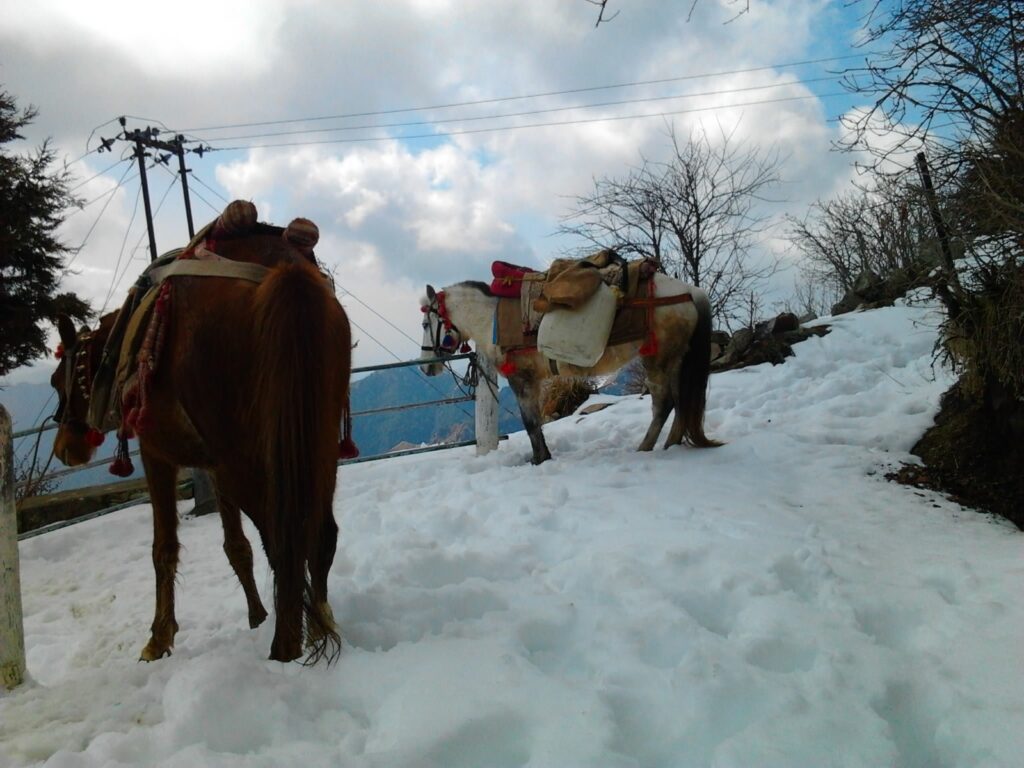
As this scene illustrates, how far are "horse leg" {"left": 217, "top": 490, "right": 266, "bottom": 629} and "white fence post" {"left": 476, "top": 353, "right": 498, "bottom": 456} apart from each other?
3.76 metres

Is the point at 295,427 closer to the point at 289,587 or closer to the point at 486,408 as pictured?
the point at 289,587

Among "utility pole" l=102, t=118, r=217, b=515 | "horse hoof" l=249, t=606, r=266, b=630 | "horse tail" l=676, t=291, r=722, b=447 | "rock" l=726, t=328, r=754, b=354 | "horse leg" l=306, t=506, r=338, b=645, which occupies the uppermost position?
"utility pole" l=102, t=118, r=217, b=515

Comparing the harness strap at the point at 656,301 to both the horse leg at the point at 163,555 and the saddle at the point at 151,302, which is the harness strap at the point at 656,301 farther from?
the horse leg at the point at 163,555

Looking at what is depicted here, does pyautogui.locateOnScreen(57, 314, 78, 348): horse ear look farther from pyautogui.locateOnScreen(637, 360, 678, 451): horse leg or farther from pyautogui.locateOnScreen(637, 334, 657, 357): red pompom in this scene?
pyautogui.locateOnScreen(637, 360, 678, 451): horse leg

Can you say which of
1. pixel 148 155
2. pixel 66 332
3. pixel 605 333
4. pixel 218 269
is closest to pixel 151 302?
pixel 218 269

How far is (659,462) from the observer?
4.80 meters

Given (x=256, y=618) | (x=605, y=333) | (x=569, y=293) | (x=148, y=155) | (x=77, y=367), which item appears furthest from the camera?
(x=148, y=155)

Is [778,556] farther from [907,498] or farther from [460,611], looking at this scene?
[907,498]

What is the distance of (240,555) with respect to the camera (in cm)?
273

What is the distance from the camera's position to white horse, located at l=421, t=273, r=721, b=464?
5.38 meters

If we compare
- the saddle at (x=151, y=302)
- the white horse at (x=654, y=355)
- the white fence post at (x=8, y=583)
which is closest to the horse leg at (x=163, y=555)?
the saddle at (x=151, y=302)

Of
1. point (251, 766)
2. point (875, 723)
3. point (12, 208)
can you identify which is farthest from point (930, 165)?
point (12, 208)

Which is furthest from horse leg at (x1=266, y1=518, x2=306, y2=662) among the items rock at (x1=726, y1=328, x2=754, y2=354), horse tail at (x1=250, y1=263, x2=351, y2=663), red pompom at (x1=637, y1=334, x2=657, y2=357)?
rock at (x1=726, y1=328, x2=754, y2=354)

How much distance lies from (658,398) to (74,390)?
450 centimetres
